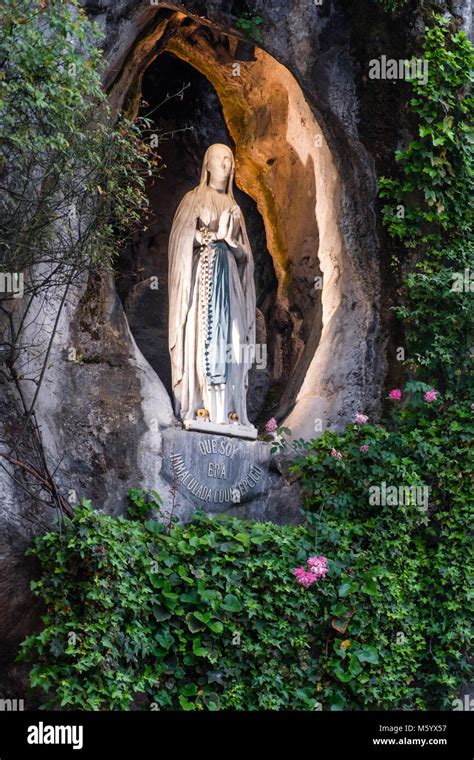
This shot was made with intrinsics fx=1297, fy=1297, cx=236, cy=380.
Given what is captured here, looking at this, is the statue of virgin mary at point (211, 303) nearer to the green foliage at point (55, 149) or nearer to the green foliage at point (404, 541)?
the green foliage at point (404, 541)

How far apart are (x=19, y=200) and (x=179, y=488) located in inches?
107

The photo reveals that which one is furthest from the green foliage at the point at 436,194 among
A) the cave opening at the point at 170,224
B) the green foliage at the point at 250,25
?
the cave opening at the point at 170,224

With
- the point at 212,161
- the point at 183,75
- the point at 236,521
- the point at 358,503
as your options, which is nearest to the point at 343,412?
the point at 358,503

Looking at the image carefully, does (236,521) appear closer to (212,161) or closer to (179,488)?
(179,488)

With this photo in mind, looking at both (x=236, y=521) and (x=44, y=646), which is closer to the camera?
(x=44, y=646)

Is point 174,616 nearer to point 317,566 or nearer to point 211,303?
point 317,566

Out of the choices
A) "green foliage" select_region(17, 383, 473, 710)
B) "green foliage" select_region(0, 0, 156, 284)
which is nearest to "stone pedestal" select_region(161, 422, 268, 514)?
"green foliage" select_region(17, 383, 473, 710)

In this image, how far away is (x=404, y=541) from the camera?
9906 mm

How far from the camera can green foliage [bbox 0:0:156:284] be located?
8.13m

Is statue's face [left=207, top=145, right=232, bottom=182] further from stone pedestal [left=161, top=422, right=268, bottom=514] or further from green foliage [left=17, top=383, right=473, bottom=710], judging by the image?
green foliage [left=17, top=383, right=473, bottom=710]

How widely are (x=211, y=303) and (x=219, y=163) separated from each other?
1.30 meters

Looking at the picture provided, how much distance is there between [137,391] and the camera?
1016 cm

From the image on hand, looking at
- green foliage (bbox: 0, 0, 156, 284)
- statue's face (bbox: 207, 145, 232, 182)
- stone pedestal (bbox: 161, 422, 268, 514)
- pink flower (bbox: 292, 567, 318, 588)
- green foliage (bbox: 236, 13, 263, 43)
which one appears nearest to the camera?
green foliage (bbox: 0, 0, 156, 284)

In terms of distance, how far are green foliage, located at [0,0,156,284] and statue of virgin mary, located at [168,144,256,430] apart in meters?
1.44
